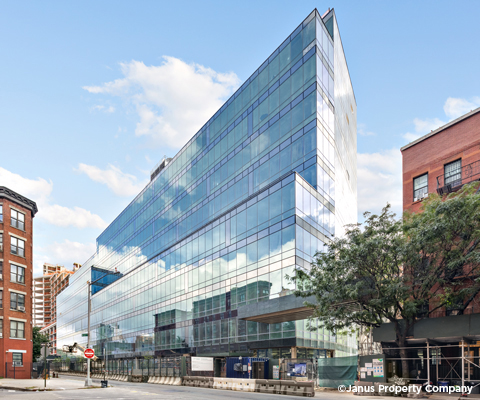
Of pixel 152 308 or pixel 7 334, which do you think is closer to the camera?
pixel 7 334

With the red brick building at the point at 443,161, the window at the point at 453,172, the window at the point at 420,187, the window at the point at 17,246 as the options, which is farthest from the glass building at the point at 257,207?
the window at the point at 453,172

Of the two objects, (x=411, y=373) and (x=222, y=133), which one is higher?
(x=222, y=133)

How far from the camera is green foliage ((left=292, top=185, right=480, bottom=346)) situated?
912 inches

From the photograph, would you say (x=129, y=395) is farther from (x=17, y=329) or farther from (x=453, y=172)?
(x=17, y=329)

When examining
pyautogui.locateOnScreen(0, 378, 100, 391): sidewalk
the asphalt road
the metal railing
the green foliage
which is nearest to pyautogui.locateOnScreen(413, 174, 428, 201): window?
the metal railing

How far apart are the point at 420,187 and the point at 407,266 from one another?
27.4ft

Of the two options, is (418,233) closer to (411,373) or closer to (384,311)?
(384,311)

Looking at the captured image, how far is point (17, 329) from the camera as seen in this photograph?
163 feet

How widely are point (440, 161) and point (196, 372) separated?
1183 inches

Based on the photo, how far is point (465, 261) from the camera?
23.1 meters

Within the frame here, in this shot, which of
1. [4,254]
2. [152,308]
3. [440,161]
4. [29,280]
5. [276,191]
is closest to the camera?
[440,161]

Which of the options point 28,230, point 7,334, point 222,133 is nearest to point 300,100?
point 222,133

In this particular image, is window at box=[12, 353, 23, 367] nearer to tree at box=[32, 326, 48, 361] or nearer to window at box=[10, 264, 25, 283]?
window at box=[10, 264, 25, 283]

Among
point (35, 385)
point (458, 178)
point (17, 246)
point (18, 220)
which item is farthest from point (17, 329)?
point (458, 178)
